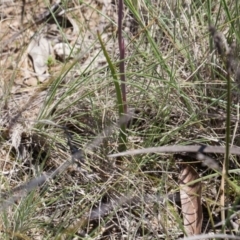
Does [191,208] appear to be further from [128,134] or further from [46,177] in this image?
[46,177]

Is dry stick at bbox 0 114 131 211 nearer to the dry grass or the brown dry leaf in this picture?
the dry grass

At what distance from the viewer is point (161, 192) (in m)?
1.76

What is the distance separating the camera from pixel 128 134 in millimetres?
1968

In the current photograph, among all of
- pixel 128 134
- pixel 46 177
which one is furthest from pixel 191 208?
pixel 46 177

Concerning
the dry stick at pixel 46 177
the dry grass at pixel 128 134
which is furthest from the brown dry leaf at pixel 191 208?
the dry stick at pixel 46 177

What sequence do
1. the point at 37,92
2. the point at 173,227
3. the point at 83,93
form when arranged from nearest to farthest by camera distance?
1. the point at 173,227
2. the point at 83,93
3. the point at 37,92

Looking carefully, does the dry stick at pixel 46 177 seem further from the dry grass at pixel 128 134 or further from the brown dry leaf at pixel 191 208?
the brown dry leaf at pixel 191 208

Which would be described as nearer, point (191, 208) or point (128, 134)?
point (191, 208)

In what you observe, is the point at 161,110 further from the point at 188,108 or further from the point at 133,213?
the point at 133,213

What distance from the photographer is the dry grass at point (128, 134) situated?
5.77ft

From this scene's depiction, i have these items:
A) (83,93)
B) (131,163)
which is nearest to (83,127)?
(83,93)

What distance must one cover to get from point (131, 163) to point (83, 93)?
35cm

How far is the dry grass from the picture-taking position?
1.76m

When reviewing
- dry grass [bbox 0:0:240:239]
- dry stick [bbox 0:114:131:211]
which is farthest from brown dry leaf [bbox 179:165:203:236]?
dry stick [bbox 0:114:131:211]
